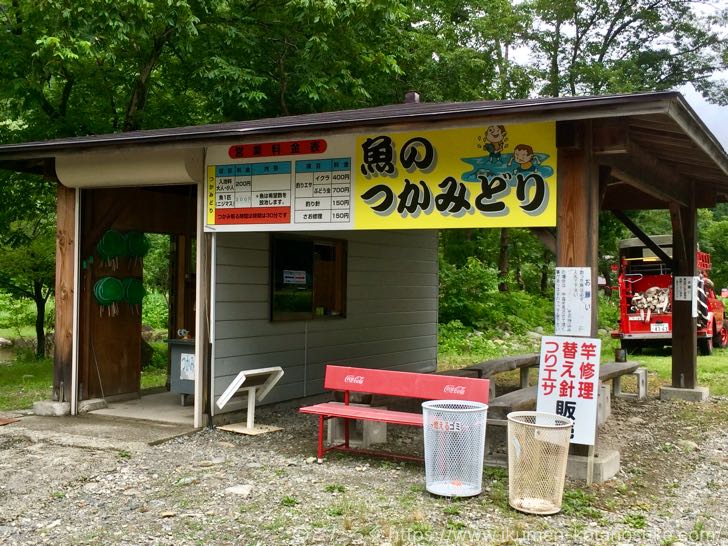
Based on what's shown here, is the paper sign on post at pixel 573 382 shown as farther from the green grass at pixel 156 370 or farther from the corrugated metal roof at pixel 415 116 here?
the green grass at pixel 156 370

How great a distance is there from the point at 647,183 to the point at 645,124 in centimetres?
182

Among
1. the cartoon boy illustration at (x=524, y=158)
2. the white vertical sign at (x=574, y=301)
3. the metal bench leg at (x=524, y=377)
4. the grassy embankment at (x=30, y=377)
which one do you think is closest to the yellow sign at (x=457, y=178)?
the cartoon boy illustration at (x=524, y=158)

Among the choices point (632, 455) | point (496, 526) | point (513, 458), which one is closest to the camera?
point (496, 526)

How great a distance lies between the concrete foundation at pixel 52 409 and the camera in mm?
8086

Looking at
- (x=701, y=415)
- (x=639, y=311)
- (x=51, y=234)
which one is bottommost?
(x=701, y=415)

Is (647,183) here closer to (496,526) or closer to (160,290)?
(496,526)

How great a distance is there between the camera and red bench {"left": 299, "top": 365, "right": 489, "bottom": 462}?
5.84 metres

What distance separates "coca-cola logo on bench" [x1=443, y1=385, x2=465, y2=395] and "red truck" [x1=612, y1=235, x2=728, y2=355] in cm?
1052

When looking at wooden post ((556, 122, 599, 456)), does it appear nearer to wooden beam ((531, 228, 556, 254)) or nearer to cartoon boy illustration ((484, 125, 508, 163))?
wooden beam ((531, 228, 556, 254))

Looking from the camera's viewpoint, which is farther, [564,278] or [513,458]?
[564,278]

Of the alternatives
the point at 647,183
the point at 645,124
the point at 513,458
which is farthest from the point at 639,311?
the point at 513,458

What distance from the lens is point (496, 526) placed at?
4.58 m

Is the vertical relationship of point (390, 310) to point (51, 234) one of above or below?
below

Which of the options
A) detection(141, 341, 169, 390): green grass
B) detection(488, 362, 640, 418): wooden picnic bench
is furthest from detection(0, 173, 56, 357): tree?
detection(488, 362, 640, 418): wooden picnic bench
